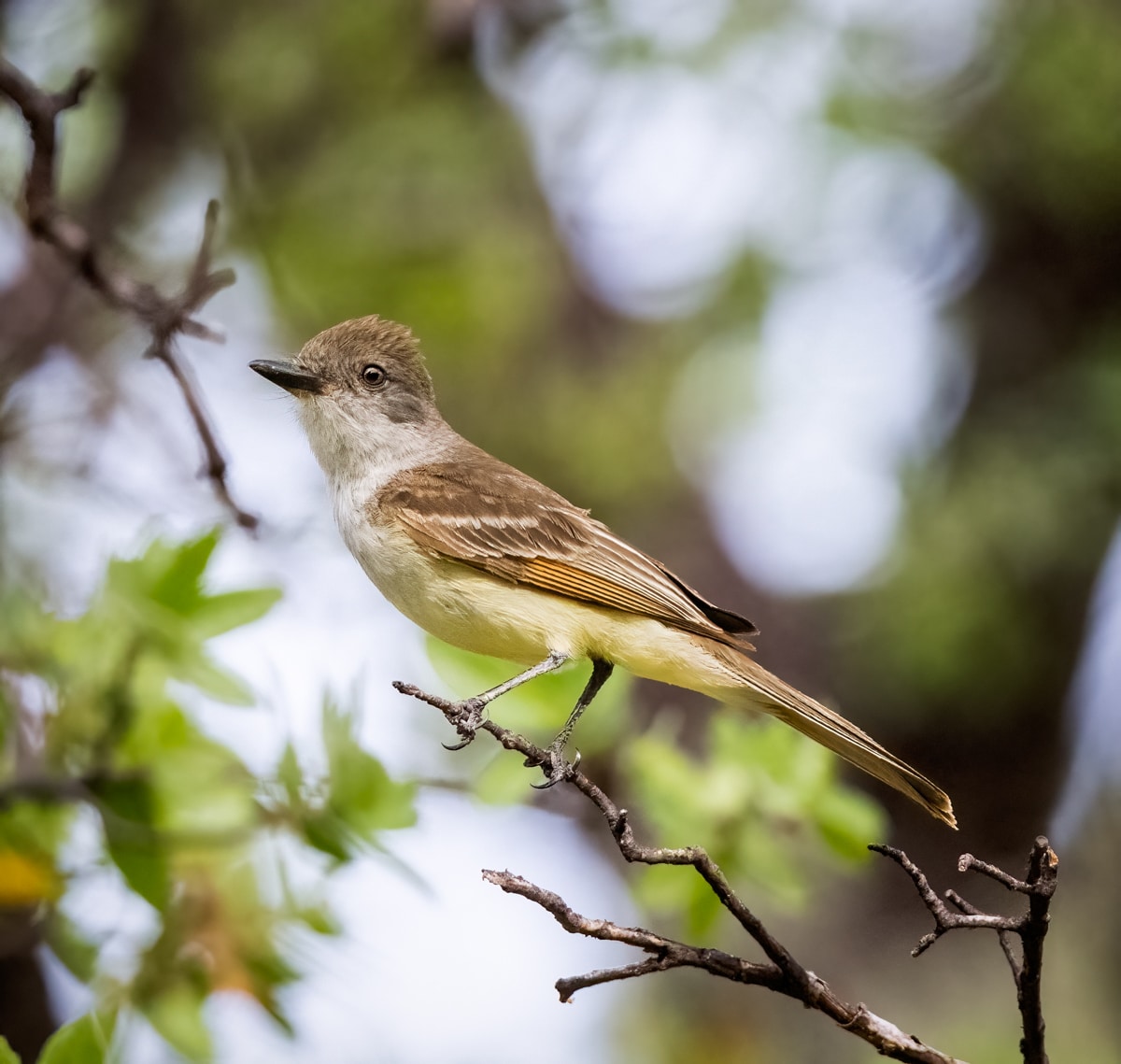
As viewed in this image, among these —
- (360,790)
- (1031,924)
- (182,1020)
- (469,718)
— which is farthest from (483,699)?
(1031,924)

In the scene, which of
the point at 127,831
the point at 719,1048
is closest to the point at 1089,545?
the point at 719,1048

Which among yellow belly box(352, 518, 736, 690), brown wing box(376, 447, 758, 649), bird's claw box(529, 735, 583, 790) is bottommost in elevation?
yellow belly box(352, 518, 736, 690)

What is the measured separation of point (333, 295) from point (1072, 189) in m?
3.96

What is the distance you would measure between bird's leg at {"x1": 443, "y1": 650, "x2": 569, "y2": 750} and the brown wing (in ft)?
0.85

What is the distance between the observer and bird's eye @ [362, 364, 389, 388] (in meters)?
4.46

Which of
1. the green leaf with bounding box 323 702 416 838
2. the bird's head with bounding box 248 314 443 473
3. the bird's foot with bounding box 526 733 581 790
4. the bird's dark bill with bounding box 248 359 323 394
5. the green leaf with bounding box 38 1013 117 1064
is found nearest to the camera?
the green leaf with bounding box 38 1013 117 1064

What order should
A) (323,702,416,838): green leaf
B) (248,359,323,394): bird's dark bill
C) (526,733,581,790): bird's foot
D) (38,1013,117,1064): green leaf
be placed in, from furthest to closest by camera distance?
1. (248,359,323,394): bird's dark bill
2. (323,702,416,838): green leaf
3. (526,733,581,790): bird's foot
4. (38,1013,117,1064): green leaf

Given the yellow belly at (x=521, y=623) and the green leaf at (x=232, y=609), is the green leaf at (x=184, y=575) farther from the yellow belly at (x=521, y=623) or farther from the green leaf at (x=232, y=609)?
the yellow belly at (x=521, y=623)

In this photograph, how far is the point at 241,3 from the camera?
24.9 ft

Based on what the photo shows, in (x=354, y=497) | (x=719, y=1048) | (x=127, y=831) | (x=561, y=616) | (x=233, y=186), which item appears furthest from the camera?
(x=719, y=1048)

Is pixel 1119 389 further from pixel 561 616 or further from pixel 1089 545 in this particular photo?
pixel 561 616

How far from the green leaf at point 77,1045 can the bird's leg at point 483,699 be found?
901 millimetres

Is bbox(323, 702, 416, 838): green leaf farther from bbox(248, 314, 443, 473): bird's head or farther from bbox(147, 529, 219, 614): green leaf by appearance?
bbox(248, 314, 443, 473): bird's head

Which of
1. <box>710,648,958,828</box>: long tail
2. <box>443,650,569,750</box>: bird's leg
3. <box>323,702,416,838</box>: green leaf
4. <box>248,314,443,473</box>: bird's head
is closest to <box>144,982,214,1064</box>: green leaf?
<box>323,702,416,838</box>: green leaf
